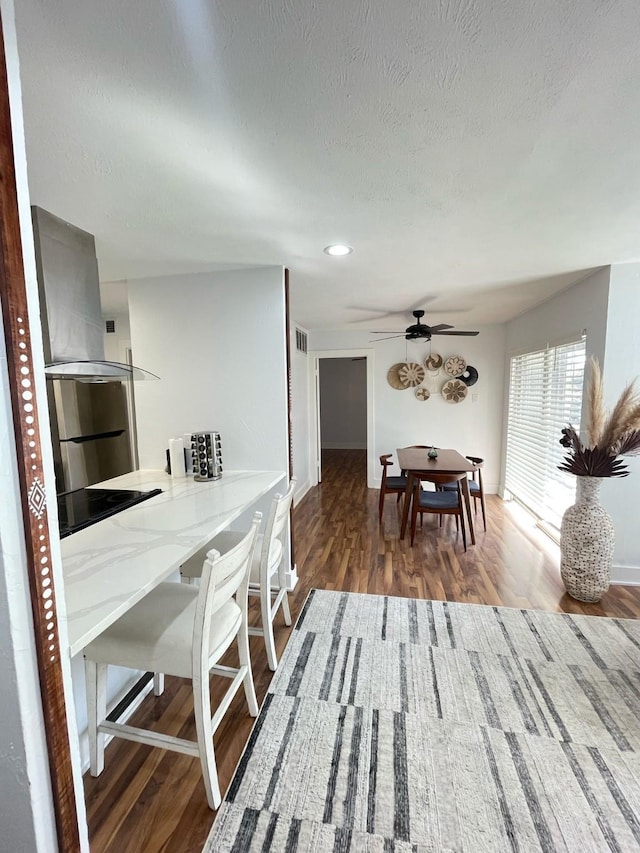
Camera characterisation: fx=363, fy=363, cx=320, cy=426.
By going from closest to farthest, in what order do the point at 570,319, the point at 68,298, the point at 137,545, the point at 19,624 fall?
the point at 19,624, the point at 137,545, the point at 68,298, the point at 570,319

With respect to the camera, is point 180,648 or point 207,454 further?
point 207,454

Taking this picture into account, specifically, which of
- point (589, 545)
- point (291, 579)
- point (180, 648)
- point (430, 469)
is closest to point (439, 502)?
point (430, 469)

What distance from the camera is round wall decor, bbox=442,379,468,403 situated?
505cm

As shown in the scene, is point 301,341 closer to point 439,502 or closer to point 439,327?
point 439,327

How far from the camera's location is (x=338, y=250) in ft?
7.29

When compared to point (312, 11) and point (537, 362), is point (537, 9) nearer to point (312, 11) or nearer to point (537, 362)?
point (312, 11)

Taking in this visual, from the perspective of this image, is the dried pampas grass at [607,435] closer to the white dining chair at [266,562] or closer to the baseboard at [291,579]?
the white dining chair at [266,562]

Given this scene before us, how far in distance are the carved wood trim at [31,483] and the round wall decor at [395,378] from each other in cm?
485

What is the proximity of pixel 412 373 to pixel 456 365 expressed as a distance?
60 centimetres

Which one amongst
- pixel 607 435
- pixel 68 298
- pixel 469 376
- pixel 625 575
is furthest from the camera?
pixel 469 376

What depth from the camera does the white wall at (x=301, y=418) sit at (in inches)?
178

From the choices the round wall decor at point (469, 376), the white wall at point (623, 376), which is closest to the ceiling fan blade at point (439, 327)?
the white wall at point (623, 376)

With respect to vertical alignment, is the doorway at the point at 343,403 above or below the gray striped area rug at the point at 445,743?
above

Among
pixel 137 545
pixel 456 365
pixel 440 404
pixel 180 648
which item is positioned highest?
pixel 456 365
